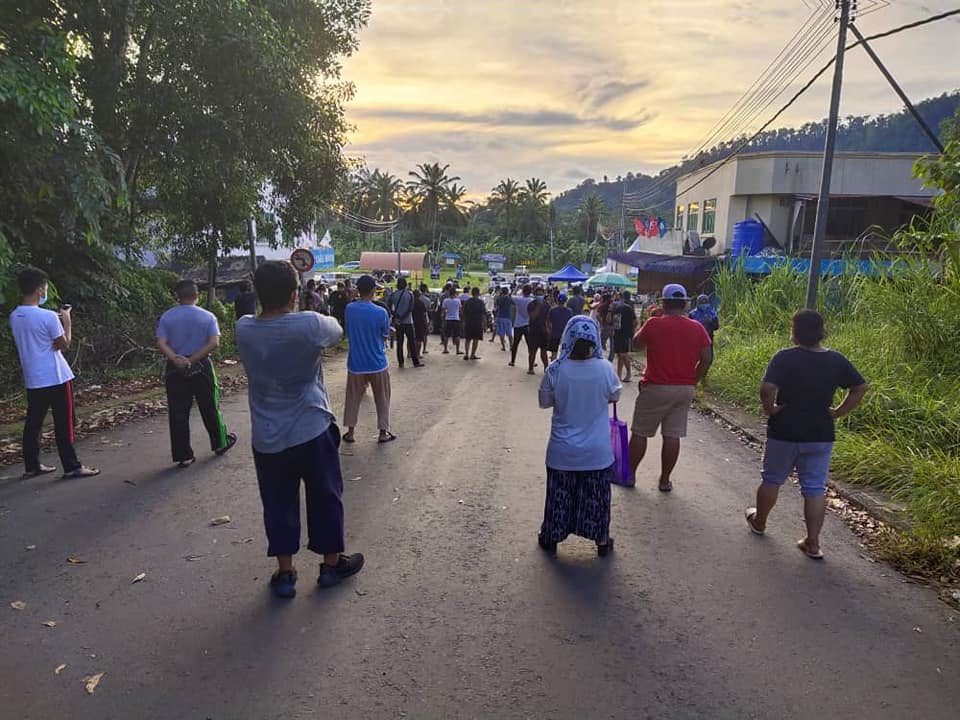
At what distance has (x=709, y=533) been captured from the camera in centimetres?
497

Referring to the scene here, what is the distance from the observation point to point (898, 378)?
8.09 meters

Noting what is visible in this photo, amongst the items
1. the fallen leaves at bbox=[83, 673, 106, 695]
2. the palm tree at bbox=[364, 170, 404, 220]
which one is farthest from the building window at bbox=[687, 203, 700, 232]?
the palm tree at bbox=[364, 170, 404, 220]

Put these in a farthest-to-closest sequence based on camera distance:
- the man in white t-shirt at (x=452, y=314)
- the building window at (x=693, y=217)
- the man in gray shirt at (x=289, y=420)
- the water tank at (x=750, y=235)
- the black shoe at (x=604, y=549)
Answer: the building window at (x=693, y=217) < the water tank at (x=750, y=235) < the man in white t-shirt at (x=452, y=314) < the black shoe at (x=604, y=549) < the man in gray shirt at (x=289, y=420)

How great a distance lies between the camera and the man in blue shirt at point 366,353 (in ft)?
23.1

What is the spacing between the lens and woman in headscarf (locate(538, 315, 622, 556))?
4.31m

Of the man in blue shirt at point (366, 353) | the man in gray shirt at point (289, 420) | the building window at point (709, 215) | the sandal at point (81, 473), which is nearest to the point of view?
the man in gray shirt at point (289, 420)

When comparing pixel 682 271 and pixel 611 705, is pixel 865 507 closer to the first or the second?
pixel 611 705

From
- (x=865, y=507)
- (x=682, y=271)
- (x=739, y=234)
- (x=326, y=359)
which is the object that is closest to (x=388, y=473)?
(x=865, y=507)

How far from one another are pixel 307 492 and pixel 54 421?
3334 millimetres

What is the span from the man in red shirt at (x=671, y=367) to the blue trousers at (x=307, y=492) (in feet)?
9.75

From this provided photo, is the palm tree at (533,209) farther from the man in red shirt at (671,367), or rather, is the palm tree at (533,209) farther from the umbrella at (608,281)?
the man in red shirt at (671,367)

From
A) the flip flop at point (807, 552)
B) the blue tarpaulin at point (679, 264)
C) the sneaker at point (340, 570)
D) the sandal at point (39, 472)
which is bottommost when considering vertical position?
the flip flop at point (807, 552)

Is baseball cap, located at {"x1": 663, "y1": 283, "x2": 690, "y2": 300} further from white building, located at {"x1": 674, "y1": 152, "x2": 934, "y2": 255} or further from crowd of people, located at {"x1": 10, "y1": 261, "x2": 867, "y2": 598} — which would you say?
white building, located at {"x1": 674, "y1": 152, "x2": 934, "y2": 255}

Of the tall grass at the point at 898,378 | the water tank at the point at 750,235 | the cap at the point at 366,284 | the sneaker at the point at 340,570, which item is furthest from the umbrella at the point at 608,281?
the sneaker at the point at 340,570
